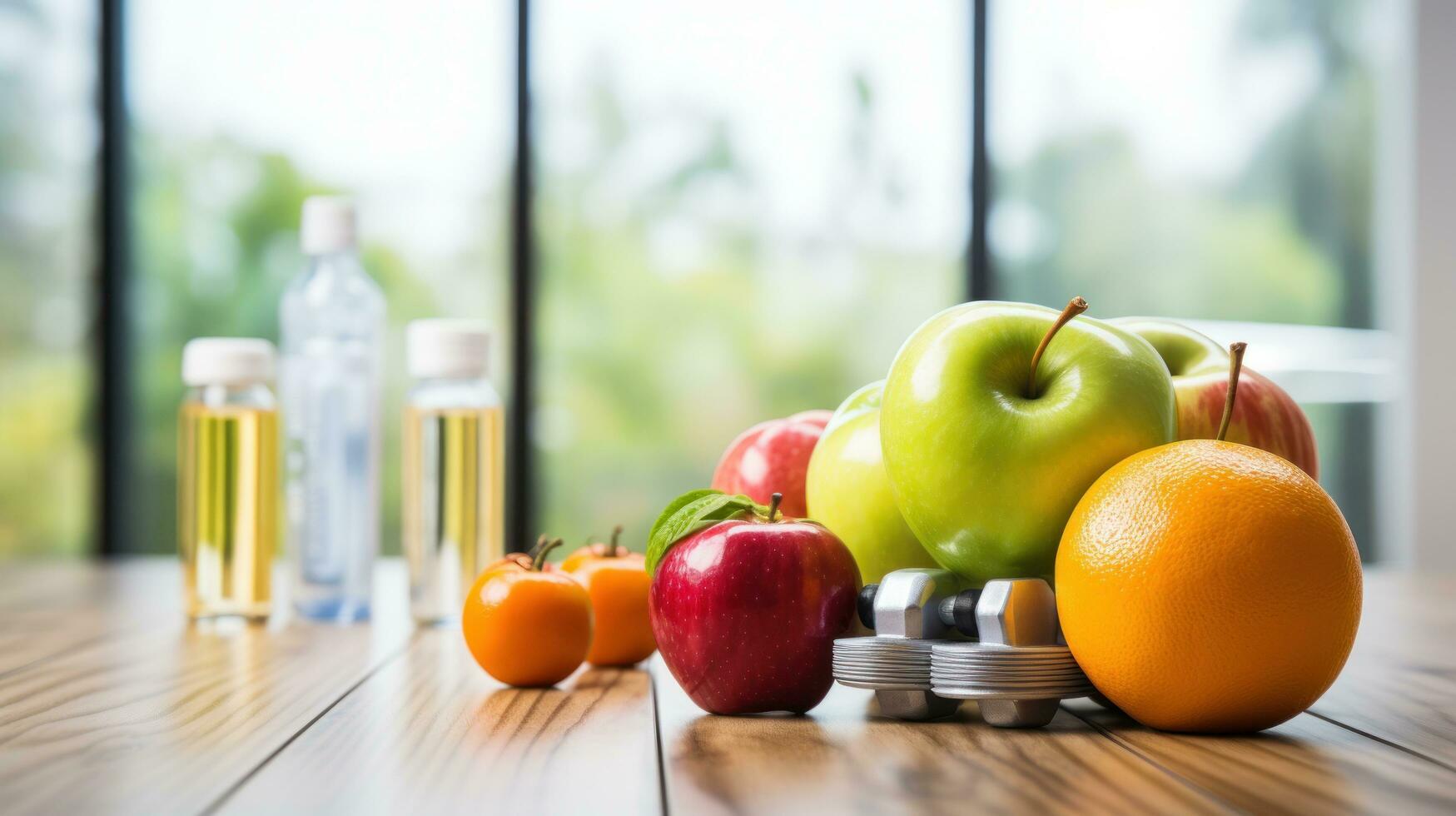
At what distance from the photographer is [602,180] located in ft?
8.60

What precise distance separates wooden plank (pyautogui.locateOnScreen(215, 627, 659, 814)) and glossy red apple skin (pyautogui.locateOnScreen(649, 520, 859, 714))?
4 cm

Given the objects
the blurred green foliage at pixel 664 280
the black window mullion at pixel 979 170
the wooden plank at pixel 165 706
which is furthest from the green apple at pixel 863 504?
the black window mullion at pixel 979 170

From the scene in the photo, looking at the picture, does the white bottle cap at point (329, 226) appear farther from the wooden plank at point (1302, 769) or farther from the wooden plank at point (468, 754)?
the wooden plank at point (1302, 769)

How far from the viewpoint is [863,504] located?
736 mm

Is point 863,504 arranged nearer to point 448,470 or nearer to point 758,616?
point 758,616

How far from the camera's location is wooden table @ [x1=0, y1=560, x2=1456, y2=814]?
447 mm

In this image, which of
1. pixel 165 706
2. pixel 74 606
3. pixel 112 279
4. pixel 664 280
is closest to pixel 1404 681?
pixel 165 706

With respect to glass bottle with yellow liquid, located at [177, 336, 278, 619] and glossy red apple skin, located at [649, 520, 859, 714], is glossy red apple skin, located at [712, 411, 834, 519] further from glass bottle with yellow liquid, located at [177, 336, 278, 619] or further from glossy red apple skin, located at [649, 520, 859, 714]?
glass bottle with yellow liquid, located at [177, 336, 278, 619]

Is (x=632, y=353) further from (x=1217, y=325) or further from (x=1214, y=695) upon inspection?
(x=1214, y=695)

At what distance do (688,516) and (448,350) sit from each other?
424 mm

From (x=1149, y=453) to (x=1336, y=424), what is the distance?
2.48m

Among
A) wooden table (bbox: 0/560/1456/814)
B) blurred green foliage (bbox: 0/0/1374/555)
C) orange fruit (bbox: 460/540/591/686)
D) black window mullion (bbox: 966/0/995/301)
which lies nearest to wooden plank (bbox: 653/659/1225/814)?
wooden table (bbox: 0/560/1456/814)

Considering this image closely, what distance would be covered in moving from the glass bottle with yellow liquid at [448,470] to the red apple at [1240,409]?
1.82 ft

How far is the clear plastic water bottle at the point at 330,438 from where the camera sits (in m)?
1.08
